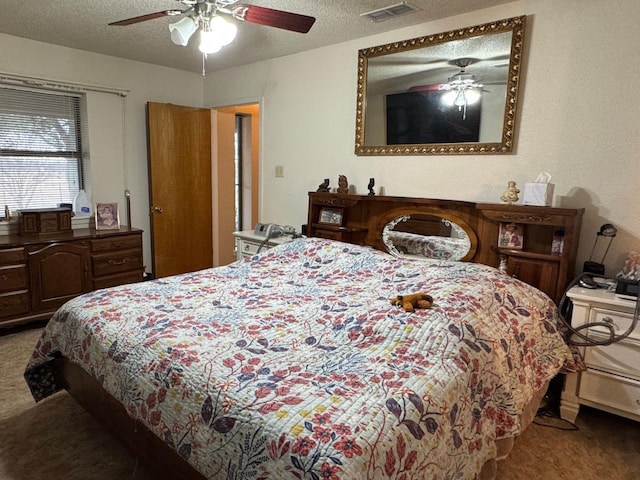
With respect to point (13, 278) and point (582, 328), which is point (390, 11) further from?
point (13, 278)

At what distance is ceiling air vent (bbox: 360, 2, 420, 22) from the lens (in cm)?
248

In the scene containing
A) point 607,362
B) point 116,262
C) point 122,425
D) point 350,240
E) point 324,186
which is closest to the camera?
point 122,425

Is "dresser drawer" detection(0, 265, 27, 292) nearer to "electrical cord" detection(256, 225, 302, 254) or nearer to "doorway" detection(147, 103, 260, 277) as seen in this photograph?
"doorway" detection(147, 103, 260, 277)

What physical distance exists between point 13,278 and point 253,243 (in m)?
1.80

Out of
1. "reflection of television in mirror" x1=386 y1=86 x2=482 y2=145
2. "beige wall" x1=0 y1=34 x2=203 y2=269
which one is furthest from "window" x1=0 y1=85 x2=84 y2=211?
"reflection of television in mirror" x1=386 y1=86 x2=482 y2=145

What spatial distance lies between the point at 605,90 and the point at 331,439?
2.31 m

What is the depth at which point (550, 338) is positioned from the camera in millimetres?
2059

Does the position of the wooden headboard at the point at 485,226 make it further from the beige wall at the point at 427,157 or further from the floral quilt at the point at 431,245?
the beige wall at the point at 427,157

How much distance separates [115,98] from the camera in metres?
3.95

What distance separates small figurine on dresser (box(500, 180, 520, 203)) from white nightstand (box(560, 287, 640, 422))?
0.59 meters

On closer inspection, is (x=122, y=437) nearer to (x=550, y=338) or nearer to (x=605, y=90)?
(x=550, y=338)

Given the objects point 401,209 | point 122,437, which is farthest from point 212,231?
point 122,437

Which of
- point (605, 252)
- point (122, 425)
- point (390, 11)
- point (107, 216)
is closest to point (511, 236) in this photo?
point (605, 252)

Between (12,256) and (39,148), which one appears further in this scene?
(39,148)
